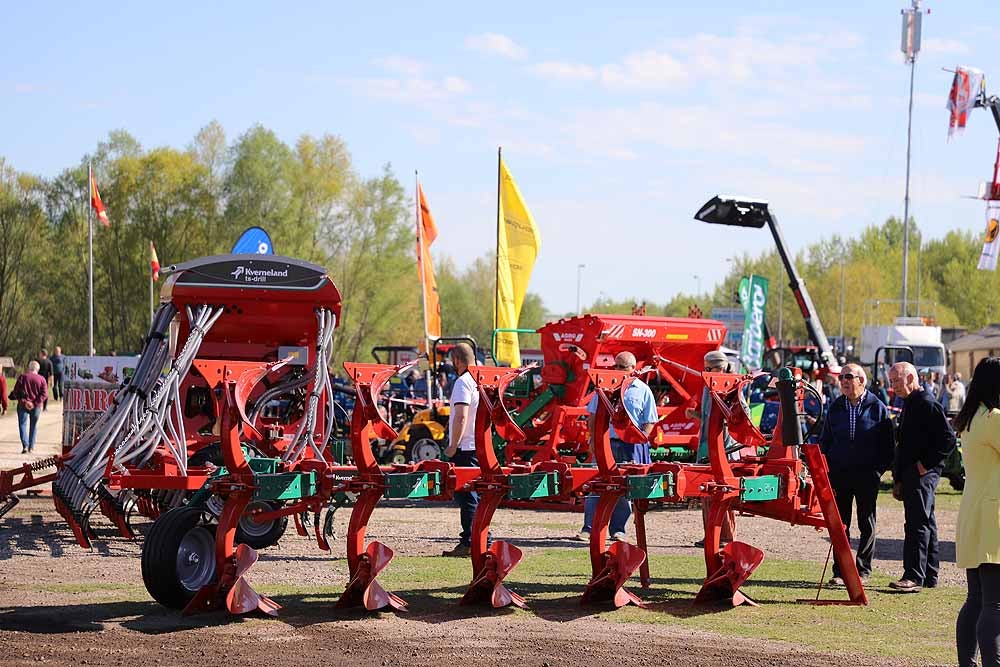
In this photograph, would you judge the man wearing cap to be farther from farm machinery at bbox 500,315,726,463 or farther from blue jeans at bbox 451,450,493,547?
farm machinery at bbox 500,315,726,463

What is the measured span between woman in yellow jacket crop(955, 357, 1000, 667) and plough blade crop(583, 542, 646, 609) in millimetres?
2807

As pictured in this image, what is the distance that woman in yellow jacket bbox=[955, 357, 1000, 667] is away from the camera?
22.7ft

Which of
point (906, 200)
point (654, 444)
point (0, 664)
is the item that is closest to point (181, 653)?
point (0, 664)

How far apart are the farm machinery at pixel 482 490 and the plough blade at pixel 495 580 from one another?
1 cm

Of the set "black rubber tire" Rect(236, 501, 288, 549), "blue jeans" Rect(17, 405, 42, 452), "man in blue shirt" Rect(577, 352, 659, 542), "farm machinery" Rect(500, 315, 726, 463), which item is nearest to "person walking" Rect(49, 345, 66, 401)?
"blue jeans" Rect(17, 405, 42, 452)

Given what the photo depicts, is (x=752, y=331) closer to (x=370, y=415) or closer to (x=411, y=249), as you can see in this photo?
(x=370, y=415)

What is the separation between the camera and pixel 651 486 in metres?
9.62

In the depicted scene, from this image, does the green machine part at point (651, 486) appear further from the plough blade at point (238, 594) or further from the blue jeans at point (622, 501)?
the blue jeans at point (622, 501)

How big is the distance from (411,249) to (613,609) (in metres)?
58.1

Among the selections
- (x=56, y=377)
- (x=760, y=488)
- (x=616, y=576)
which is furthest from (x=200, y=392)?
(x=56, y=377)

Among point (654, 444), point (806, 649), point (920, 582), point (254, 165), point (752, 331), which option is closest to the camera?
point (806, 649)

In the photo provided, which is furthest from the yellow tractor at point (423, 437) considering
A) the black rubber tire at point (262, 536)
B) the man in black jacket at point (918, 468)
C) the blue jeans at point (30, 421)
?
the man in black jacket at point (918, 468)

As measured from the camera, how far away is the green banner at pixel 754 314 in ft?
101

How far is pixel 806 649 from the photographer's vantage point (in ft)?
27.3
